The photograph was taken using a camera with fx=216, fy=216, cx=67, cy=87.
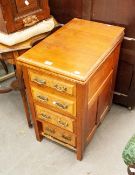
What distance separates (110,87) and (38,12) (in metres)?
0.73

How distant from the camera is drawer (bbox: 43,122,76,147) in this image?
56.1 inches

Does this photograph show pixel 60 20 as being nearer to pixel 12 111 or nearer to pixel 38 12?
pixel 38 12

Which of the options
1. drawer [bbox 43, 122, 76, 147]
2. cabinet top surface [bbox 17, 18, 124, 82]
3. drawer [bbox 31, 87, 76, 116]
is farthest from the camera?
drawer [bbox 43, 122, 76, 147]

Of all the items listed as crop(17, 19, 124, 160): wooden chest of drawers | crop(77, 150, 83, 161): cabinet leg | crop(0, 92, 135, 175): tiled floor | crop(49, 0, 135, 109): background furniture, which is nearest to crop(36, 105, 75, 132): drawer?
crop(17, 19, 124, 160): wooden chest of drawers

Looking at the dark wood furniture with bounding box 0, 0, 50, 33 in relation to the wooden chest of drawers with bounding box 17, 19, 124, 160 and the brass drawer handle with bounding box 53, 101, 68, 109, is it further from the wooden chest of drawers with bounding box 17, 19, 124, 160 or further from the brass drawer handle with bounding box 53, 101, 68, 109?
the brass drawer handle with bounding box 53, 101, 68, 109

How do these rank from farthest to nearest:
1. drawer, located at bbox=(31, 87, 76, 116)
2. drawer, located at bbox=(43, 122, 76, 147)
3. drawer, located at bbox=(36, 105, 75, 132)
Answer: drawer, located at bbox=(43, 122, 76, 147) → drawer, located at bbox=(36, 105, 75, 132) → drawer, located at bbox=(31, 87, 76, 116)

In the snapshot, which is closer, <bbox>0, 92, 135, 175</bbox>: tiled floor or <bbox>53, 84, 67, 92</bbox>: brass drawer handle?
<bbox>53, 84, 67, 92</bbox>: brass drawer handle

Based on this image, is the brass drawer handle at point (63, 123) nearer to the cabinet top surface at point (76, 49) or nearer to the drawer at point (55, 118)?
the drawer at point (55, 118)

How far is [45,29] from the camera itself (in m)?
1.46

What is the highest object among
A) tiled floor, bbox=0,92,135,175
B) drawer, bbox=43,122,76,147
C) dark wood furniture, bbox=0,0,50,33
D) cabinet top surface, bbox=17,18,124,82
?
dark wood furniture, bbox=0,0,50,33

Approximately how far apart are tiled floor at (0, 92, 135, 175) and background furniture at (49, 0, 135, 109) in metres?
0.26

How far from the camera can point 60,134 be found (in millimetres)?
1480

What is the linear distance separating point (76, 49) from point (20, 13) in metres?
0.43

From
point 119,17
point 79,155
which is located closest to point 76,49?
point 119,17
